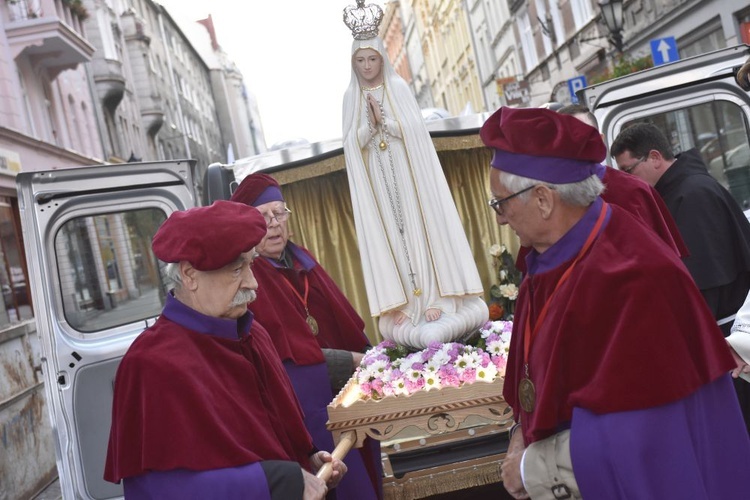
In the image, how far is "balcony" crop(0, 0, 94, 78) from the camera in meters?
19.8

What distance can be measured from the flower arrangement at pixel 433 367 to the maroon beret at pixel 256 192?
1.01 meters

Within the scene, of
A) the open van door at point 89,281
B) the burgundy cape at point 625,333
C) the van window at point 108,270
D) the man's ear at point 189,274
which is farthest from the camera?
the van window at point 108,270

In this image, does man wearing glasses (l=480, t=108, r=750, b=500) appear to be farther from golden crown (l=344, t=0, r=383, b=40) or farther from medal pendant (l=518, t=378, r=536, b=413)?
golden crown (l=344, t=0, r=383, b=40)

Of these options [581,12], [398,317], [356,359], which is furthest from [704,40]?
[356,359]

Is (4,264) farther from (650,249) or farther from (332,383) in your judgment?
(650,249)

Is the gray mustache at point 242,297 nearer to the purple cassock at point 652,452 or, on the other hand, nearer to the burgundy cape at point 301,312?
the purple cassock at point 652,452

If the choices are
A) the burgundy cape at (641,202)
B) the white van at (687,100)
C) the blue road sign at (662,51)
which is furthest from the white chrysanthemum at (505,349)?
the blue road sign at (662,51)

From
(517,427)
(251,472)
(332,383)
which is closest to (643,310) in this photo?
(517,427)

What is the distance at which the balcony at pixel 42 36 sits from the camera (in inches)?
781

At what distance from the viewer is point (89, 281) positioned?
6.36 metres

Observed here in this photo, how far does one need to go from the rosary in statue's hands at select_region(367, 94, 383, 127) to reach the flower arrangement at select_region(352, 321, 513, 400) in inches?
51.1

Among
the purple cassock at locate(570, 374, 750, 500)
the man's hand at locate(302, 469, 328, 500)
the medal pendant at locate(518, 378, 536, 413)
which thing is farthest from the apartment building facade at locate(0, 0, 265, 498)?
the purple cassock at locate(570, 374, 750, 500)

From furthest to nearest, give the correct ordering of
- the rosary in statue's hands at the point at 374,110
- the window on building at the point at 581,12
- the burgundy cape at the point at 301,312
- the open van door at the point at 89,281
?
1. the window on building at the point at 581,12
2. the open van door at the point at 89,281
3. the rosary in statue's hands at the point at 374,110
4. the burgundy cape at the point at 301,312

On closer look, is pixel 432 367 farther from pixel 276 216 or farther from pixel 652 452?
pixel 652 452
